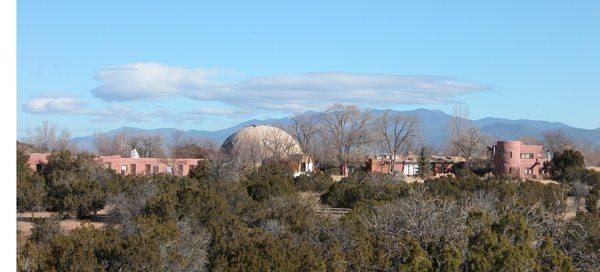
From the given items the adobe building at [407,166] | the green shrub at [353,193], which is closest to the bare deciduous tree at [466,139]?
the adobe building at [407,166]

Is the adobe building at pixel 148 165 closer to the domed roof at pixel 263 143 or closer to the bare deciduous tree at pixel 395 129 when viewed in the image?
the domed roof at pixel 263 143

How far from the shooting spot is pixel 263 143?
3113 inches

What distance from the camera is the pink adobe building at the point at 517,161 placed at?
2495 inches

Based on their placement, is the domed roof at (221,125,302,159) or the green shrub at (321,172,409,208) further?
the domed roof at (221,125,302,159)

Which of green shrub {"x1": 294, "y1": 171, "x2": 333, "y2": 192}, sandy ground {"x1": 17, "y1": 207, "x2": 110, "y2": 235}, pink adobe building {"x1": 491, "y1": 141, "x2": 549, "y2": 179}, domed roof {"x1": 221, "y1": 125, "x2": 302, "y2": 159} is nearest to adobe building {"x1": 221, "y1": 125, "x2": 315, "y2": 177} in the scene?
domed roof {"x1": 221, "y1": 125, "x2": 302, "y2": 159}

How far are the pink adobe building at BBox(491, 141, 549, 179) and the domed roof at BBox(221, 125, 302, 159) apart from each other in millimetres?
20400

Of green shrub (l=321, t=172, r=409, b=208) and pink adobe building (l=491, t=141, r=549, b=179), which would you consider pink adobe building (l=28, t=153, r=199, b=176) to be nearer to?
green shrub (l=321, t=172, r=409, b=208)

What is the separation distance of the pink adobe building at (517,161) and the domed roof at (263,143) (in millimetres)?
20400

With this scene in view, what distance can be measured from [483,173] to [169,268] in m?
56.1

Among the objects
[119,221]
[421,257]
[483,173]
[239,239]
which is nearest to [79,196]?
[119,221]

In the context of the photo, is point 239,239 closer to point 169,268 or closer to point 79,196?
point 169,268

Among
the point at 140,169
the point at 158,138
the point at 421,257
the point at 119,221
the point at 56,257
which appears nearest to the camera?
the point at 421,257

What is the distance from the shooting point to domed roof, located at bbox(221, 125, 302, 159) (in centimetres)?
7314
